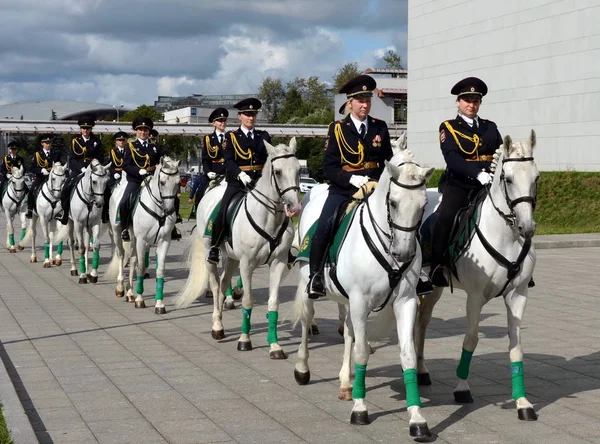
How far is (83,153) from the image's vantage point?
67.5 ft

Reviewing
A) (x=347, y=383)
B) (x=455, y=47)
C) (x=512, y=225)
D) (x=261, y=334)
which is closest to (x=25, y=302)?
(x=261, y=334)

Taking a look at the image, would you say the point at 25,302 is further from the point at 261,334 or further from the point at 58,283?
the point at 261,334

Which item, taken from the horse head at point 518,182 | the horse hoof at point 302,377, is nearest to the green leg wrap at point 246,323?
the horse hoof at point 302,377

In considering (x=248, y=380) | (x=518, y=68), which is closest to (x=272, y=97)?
(x=518, y=68)

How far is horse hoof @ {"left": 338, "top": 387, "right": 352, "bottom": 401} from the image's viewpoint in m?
8.85

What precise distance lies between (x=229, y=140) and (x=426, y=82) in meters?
42.6

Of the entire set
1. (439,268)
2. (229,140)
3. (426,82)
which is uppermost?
(426,82)

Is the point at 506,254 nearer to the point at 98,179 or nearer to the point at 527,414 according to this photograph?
the point at 527,414

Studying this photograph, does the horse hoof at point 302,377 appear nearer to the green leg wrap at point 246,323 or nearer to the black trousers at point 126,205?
the green leg wrap at point 246,323

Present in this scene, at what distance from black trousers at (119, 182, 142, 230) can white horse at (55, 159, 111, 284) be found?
2454mm

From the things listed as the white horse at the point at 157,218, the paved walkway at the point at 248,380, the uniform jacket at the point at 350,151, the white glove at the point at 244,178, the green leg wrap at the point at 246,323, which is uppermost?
the uniform jacket at the point at 350,151

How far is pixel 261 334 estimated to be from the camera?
41.9 feet

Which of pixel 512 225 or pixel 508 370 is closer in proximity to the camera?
pixel 512 225

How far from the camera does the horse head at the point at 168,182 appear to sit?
49.7ft
